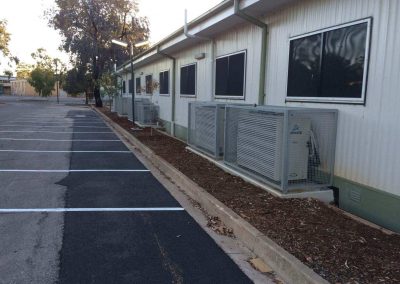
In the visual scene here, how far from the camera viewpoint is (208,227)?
5.10 meters

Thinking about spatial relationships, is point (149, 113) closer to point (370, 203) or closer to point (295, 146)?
point (295, 146)

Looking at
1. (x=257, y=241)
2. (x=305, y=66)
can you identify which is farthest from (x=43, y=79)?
(x=257, y=241)

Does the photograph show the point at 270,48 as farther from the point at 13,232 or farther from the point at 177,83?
the point at 177,83

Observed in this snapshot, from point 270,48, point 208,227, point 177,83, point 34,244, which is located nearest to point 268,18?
point 270,48

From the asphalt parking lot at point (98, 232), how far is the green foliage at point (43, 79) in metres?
76.6

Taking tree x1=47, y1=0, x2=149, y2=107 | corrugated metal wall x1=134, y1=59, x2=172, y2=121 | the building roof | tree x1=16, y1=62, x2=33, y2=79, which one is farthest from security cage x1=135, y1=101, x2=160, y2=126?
tree x1=16, y1=62, x2=33, y2=79

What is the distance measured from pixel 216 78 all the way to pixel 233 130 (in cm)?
322

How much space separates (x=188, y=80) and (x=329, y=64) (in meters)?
7.72

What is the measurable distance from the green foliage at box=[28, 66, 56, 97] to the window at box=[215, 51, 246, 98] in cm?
7462

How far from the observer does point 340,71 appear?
5.57 metres

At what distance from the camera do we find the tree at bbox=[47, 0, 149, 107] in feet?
127

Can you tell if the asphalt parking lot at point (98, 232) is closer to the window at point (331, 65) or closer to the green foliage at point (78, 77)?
the window at point (331, 65)

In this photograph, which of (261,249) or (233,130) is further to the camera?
(233,130)

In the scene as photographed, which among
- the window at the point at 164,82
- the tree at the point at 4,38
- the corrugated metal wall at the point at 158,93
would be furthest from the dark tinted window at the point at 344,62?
the tree at the point at 4,38
